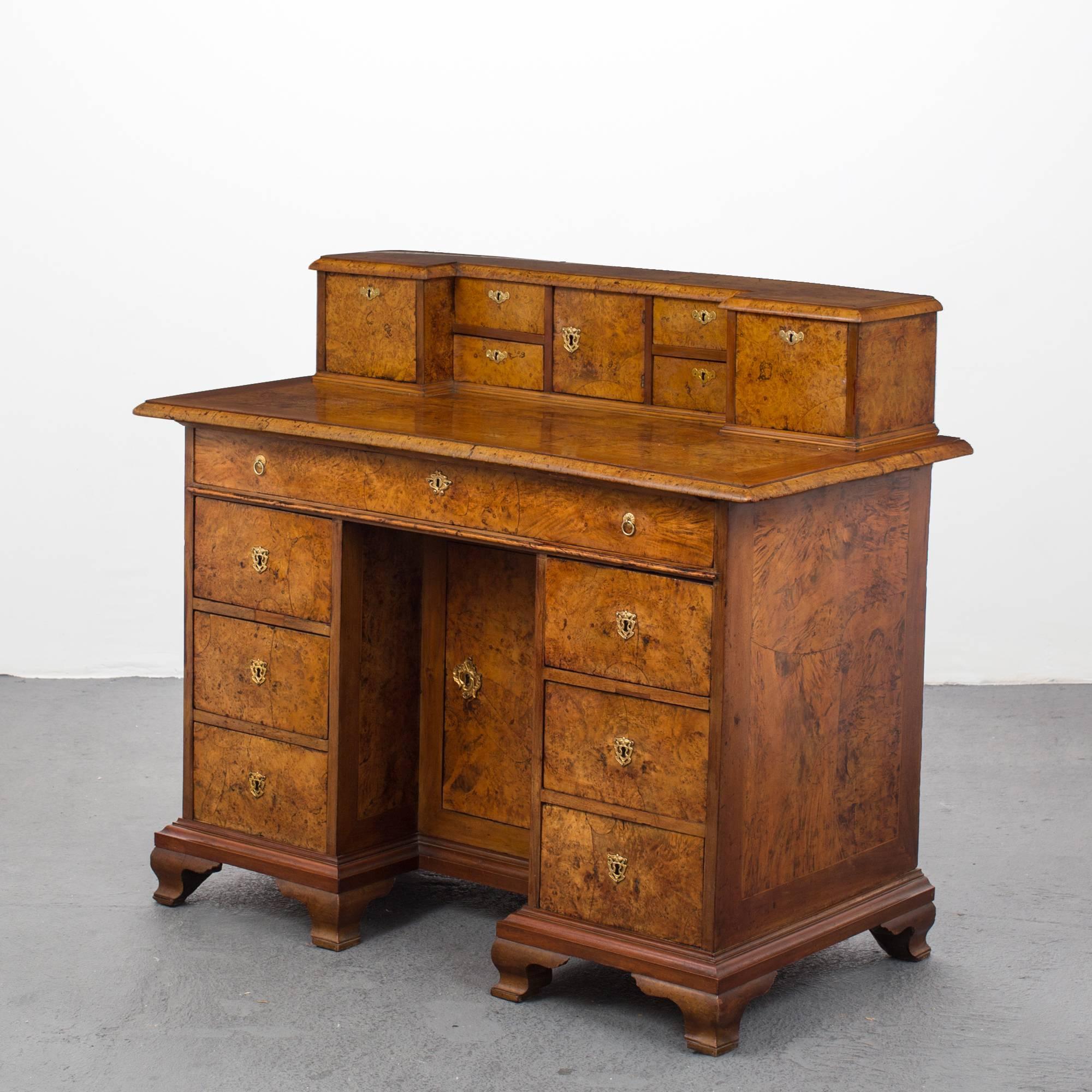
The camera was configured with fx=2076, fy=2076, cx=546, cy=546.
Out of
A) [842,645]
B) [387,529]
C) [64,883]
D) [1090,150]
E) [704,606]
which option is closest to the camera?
[704,606]

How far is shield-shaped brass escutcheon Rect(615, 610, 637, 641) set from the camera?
12.2 ft

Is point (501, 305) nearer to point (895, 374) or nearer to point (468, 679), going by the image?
point (468, 679)

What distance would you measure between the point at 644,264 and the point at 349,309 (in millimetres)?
1650

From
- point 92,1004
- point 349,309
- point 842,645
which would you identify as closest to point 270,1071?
point 92,1004

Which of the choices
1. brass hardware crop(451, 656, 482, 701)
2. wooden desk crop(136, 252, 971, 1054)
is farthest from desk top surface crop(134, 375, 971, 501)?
brass hardware crop(451, 656, 482, 701)

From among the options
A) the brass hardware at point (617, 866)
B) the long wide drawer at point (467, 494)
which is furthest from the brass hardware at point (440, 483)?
the brass hardware at point (617, 866)

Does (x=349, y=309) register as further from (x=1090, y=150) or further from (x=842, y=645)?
(x=1090, y=150)

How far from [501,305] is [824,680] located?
1175 mm

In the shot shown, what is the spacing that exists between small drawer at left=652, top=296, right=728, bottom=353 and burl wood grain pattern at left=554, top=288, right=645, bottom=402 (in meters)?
0.04

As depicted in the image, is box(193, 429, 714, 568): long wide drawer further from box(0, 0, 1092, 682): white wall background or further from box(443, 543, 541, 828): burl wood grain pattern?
box(0, 0, 1092, 682): white wall background

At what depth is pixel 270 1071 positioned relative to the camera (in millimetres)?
3664

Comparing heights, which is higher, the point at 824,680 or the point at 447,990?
the point at 824,680

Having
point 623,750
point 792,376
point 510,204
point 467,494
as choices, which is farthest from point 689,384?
point 510,204

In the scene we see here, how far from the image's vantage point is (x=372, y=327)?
181 inches
